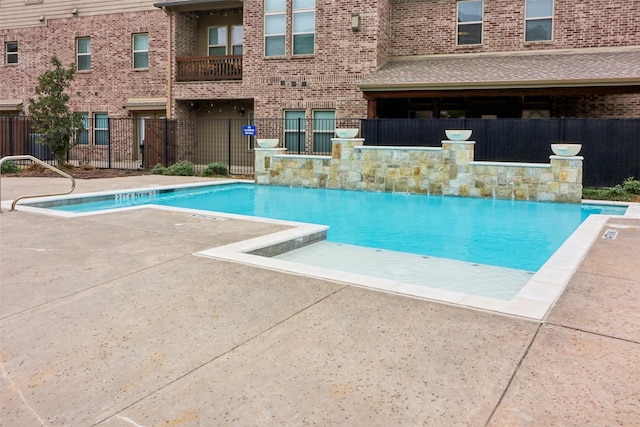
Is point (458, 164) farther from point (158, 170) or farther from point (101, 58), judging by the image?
point (101, 58)

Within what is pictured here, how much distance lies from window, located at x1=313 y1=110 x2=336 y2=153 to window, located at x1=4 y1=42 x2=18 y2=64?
653 inches

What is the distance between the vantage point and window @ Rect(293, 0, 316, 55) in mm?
19922

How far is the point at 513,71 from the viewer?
16469mm

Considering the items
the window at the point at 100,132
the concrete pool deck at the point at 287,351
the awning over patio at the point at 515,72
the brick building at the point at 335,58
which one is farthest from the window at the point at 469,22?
the window at the point at 100,132

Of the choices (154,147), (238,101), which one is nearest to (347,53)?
(238,101)

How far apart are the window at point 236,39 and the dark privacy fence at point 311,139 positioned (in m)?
2.92

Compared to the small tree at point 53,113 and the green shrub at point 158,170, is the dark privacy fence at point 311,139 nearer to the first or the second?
the green shrub at point 158,170

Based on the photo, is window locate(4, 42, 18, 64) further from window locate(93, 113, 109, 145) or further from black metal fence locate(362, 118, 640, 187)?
black metal fence locate(362, 118, 640, 187)

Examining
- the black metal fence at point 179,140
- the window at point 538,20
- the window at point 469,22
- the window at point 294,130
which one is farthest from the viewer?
the window at point 294,130

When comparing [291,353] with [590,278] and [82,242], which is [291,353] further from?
[82,242]

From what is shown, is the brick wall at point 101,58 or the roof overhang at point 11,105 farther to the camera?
the roof overhang at point 11,105

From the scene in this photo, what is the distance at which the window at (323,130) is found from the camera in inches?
778

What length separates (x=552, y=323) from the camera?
3969 millimetres

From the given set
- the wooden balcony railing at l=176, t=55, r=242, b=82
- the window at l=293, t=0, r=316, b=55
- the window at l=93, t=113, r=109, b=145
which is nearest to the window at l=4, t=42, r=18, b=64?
the window at l=93, t=113, r=109, b=145
